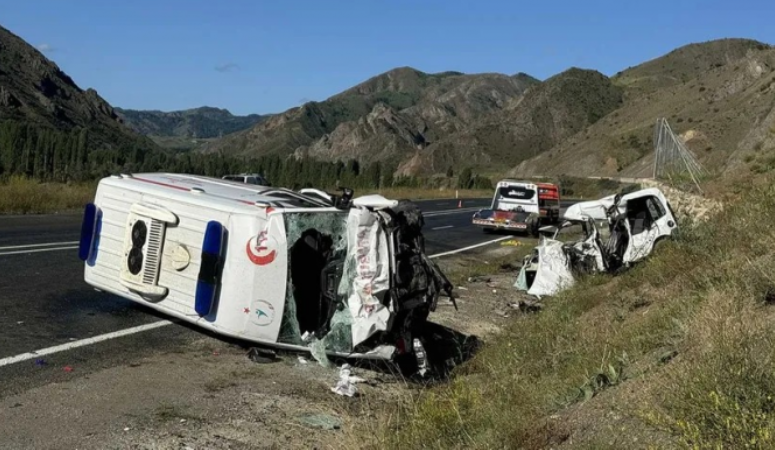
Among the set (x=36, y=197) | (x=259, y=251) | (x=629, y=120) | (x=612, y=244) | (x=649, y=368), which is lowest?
(x=36, y=197)

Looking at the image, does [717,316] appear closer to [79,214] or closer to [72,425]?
[72,425]

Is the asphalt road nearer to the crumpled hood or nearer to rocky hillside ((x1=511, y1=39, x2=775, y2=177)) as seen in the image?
the crumpled hood

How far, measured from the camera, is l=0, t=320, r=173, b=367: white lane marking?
6020 millimetres

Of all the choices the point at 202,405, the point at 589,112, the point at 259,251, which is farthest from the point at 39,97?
the point at 202,405

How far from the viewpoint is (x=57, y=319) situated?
295 inches

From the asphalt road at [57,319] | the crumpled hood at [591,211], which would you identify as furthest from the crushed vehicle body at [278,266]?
the crumpled hood at [591,211]

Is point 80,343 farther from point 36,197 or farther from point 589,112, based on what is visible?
point 589,112

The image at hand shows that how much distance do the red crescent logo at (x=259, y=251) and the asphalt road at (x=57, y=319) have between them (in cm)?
146

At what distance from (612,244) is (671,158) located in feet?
33.3

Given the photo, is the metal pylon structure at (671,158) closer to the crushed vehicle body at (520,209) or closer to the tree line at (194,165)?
the crushed vehicle body at (520,209)

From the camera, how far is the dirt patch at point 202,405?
479cm

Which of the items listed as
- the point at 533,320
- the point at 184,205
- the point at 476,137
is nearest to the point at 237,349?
the point at 184,205

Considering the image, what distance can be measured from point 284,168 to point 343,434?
390 feet

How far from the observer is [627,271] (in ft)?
36.1
